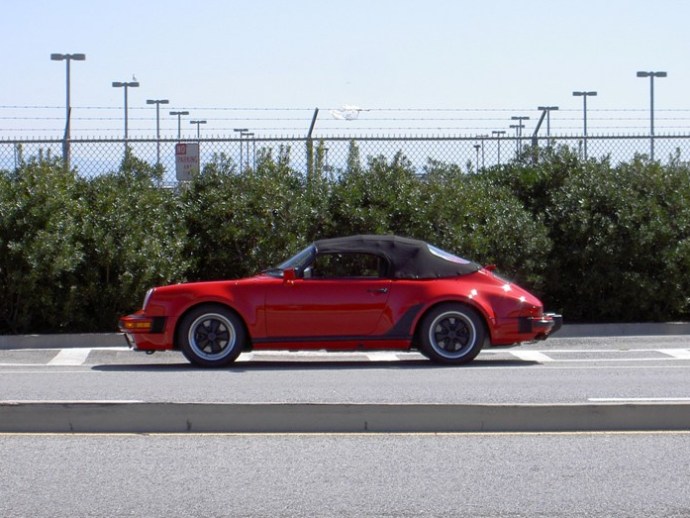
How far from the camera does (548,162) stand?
19.3m

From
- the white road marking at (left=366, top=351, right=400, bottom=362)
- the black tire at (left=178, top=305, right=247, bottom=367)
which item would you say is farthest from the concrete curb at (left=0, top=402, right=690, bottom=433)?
the white road marking at (left=366, top=351, right=400, bottom=362)

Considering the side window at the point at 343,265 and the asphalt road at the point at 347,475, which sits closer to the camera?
the asphalt road at the point at 347,475

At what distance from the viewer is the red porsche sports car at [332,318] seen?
490 inches

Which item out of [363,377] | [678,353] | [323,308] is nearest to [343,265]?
[323,308]

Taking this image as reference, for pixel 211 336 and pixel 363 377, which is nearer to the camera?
pixel 363 377

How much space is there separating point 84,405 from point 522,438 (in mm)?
3009

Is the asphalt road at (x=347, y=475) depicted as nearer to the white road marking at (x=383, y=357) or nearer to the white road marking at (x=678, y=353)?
the white road marking at (x=383, y=357)

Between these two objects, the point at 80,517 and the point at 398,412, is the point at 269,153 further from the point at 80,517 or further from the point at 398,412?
the point at 80,517

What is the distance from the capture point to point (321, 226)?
1789 cm

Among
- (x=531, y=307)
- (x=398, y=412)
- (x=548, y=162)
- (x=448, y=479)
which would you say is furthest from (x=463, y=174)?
(x=448, y=479)

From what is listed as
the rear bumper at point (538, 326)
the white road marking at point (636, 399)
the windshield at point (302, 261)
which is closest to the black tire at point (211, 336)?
the windshield at point (302, 261)

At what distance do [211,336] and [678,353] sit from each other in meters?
5.80

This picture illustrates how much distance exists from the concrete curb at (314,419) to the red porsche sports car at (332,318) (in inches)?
171

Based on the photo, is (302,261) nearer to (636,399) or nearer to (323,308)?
(323,308)
